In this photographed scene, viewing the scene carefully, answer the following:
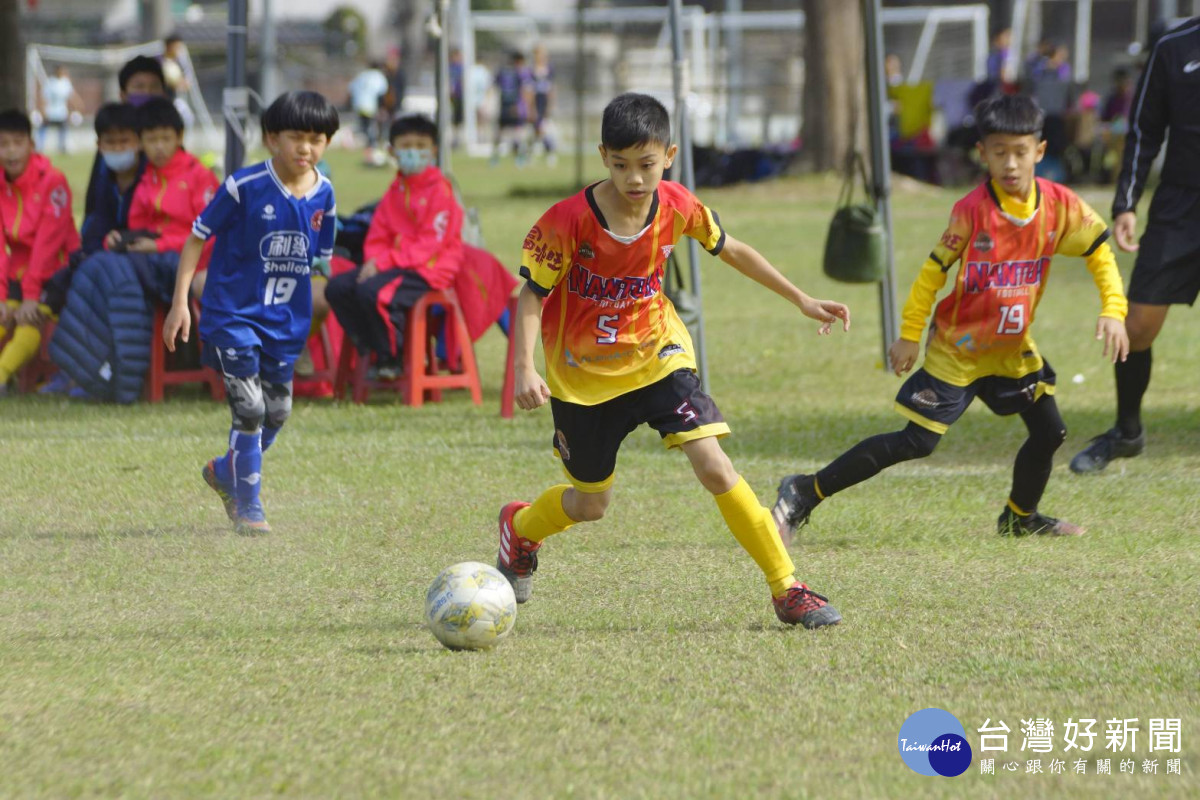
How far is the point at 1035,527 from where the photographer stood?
6.24 meters

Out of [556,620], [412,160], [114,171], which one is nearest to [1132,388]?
[556,620]

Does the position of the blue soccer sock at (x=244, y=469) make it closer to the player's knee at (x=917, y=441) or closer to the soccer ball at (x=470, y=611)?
→ the soccer ball at (x=470, y=611)

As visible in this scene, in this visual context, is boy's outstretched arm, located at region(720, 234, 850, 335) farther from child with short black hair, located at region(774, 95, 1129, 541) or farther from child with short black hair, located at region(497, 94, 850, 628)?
child with short black hair, located at region(774, 95, 1129, 541)

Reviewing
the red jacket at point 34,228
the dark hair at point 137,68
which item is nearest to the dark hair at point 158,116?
the red jacket at point 34,228

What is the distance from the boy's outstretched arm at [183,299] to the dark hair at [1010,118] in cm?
301

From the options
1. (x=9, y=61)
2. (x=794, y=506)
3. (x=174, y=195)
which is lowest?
(x=794, y=506)

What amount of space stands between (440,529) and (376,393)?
3.71 meters

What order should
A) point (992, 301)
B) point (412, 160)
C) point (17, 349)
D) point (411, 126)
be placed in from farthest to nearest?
point (17, 349) → point (411, 126) → point (412, 160) → point (992, 301)

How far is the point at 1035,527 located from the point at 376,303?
14.0 feet

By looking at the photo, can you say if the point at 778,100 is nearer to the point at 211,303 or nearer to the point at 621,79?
the point at 621,79

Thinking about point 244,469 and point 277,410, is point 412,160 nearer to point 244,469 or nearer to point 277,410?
point 277,410

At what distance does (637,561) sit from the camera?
19.5ft

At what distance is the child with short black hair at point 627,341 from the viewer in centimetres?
487

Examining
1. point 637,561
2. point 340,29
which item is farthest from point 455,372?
point 340,29
